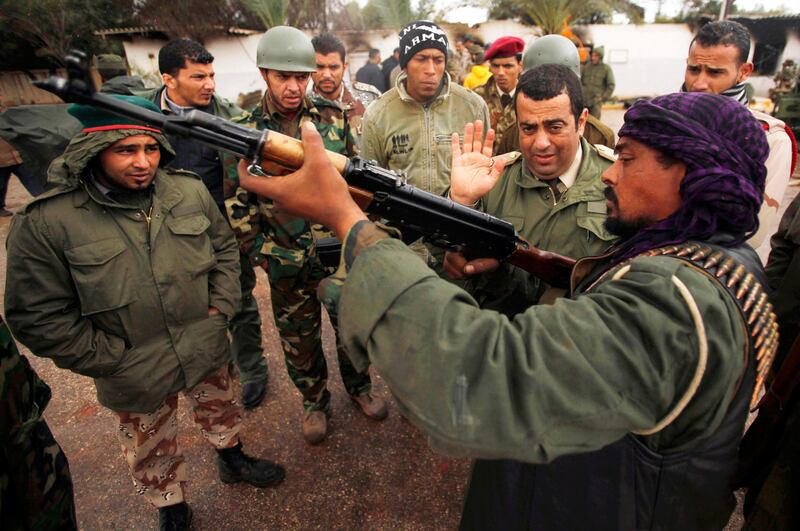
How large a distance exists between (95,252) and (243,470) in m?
1.56

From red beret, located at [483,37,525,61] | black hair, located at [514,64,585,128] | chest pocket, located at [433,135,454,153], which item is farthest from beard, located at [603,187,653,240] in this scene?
red beret, located at [483,37,525,61]

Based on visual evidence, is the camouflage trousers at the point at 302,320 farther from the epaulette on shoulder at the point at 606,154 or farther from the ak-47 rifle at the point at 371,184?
the epaulette on shoulder at the point at 606,154

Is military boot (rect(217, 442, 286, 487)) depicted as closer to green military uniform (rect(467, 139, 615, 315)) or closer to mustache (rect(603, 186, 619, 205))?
green military uniform (rect(467, 139, 615, 315))

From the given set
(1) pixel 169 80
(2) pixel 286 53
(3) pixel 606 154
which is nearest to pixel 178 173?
(2) pixel 286 53

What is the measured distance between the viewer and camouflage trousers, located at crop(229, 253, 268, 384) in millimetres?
3486

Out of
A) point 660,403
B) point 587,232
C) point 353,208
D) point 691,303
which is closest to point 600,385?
point 660,403

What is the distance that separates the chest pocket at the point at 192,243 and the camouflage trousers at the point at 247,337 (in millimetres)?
1100

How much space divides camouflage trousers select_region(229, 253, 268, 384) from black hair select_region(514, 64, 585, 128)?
238cm

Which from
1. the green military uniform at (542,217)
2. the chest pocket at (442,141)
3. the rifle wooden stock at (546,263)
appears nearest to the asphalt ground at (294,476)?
the green military uniform at (542,217)

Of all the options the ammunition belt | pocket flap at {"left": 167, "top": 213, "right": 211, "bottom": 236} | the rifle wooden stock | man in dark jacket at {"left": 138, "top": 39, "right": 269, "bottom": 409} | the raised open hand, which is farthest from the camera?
man in dark jacket at {"left": 138, "top": 39, "right": 269, "bottom": 409}

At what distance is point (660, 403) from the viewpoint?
2.95 ft

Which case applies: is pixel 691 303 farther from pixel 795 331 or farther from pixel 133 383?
pixel 133 383

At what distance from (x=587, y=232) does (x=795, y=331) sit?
1185 millimetres

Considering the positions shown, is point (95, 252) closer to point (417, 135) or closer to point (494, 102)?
point (417, 135)
